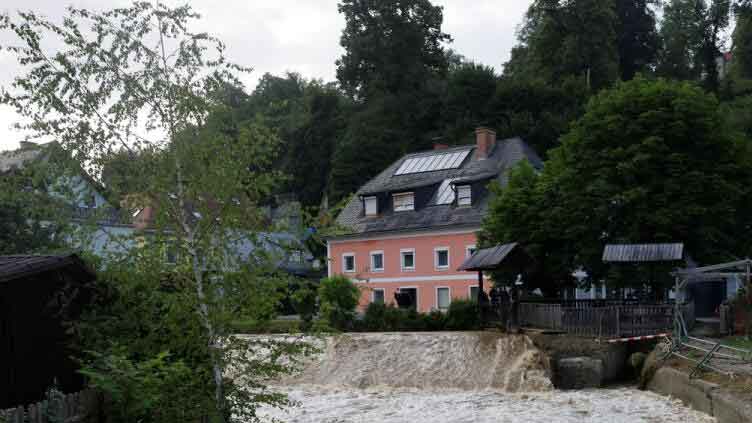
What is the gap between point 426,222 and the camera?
4388cm

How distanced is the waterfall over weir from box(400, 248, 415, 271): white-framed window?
1634 cm

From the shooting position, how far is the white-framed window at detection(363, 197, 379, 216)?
154ft

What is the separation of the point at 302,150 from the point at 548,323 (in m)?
41.7

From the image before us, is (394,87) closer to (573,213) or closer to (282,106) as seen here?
(573,213)

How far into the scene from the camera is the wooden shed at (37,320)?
1064 centimetres

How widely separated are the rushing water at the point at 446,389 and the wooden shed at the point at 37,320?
647cm

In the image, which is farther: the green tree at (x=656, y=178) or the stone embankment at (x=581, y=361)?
the green tree at (x=656, y=178)

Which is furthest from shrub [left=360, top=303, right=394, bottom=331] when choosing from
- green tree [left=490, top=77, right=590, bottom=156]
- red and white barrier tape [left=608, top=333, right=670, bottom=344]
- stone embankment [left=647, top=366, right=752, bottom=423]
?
green tree [left=490, top=77, right=590, bottom=156]

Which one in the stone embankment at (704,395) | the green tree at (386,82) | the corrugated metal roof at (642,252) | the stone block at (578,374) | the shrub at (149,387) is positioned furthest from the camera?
the green tree at (386,82)

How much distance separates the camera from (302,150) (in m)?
65.5

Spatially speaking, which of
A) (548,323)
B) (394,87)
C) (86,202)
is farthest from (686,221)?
(394,87)

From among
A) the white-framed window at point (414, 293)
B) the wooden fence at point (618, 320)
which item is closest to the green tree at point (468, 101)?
the white-framed window at point (414, 293)

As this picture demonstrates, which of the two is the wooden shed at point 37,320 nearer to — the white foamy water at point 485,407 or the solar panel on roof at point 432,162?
the white foamy water at point 485,407

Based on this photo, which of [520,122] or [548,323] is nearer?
[548,323]
